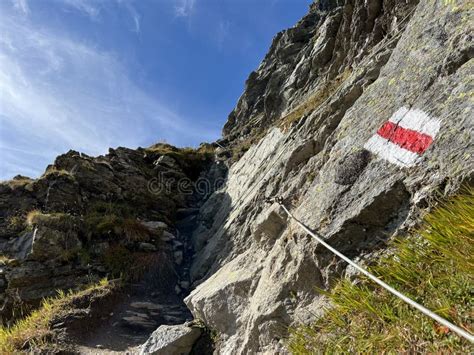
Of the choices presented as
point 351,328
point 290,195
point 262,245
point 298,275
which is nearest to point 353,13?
point 290,195

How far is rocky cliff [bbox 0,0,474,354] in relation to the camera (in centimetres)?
527

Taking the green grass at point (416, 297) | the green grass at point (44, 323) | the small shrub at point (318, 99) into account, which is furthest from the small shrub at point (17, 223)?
the green grass at point (416, 297)

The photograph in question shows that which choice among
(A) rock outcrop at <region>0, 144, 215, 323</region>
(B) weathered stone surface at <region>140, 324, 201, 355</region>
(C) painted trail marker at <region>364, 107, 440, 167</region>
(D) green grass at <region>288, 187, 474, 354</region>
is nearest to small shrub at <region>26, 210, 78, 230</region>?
(A) rock outcrop at <region>0, 144, 215, 323</region>

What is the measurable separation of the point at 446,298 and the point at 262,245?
204 inches

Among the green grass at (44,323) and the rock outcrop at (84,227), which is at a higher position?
the rock outcrop at (84,227)

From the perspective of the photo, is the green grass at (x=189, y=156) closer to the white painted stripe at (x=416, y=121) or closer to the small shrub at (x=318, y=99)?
the small shrub at (x=318, y=99)

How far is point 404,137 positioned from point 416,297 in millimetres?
2605

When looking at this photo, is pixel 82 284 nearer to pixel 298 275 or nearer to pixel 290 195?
pixel 290 195

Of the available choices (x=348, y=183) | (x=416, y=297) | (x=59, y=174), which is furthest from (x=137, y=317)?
(x=416, y=297)

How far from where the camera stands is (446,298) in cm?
363

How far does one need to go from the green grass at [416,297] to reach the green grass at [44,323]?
7907 millimetres

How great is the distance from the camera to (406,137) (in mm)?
5578

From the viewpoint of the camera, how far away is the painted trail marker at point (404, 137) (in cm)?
515

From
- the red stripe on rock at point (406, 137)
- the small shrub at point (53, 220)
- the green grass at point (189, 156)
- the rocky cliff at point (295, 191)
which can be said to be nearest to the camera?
the red stripe on rock at point (406, 137)
